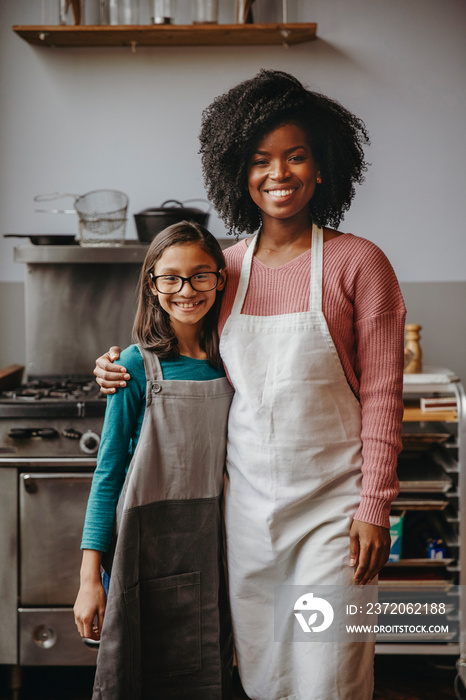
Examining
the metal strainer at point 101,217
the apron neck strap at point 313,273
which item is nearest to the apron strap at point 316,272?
the apron neck strap at point 313,273

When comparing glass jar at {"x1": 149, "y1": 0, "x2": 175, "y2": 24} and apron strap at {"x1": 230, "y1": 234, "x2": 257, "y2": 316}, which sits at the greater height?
glass jar at {"x1": 149, "y1": 0, "x2": 175, "y2": 24}

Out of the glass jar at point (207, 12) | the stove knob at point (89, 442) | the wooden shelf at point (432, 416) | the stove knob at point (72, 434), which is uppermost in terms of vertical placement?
the glass jar at point (207, 12)

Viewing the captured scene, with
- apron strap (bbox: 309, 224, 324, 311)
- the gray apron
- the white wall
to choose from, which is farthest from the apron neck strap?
the white wall

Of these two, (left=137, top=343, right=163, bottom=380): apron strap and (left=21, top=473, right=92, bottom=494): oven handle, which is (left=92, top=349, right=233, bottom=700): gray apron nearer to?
(left=137, top=343, right=163, bottom=380): apron strap

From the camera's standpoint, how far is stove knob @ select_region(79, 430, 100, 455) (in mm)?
2018

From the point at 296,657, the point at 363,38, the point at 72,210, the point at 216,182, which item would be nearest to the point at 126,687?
the point at 296,657

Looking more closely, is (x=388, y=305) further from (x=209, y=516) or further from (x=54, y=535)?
(x=54, y=535)

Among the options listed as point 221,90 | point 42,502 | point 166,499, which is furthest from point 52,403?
point 221,90

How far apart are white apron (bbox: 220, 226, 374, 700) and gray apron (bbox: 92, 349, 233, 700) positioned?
0.06 metres

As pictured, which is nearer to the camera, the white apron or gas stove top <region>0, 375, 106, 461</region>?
the white apron

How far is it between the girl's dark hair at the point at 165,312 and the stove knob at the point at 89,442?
75 centimetres

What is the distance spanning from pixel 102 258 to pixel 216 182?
1.06 meters

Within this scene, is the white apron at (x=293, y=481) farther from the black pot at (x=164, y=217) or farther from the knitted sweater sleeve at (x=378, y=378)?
the black pot at (x=164, y=217)

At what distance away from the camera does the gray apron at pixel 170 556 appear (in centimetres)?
125
